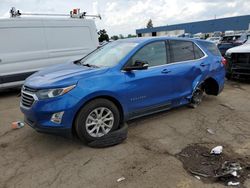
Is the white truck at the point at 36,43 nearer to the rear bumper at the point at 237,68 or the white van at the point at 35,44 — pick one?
the white van at the point at 35,44

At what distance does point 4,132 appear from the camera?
18.2 ft

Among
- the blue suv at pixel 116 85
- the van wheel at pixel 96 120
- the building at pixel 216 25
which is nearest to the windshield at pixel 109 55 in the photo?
the blue suv at pixel 116 85

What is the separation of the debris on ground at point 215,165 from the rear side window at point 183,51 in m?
2.04

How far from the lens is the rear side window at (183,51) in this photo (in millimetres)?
5940

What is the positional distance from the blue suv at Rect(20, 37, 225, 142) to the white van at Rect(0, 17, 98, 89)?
3626mm

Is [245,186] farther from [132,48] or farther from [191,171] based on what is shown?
[132,48]

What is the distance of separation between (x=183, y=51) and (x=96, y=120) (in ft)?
8.36

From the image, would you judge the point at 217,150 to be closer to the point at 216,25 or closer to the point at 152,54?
the point at 152,54

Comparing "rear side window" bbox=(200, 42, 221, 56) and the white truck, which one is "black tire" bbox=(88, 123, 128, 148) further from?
the white truck

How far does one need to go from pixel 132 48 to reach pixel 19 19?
4852 mm

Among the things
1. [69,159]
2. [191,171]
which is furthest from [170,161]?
[69,159]

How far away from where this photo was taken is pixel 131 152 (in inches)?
176

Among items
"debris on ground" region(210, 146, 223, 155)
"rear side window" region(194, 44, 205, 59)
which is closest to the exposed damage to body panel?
"rear side window" region(194, 44, 205, 59)

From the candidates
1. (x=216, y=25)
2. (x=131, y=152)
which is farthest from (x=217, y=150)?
(x=216, y=25)
